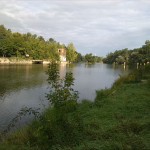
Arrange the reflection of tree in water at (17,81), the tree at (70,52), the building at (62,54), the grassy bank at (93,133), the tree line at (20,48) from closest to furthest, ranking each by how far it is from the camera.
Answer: the grassy bank at (93,133), the reflection of tree in water at (17,81), the tree line at (20,48), the building at (62,54), the tree at (70,52)

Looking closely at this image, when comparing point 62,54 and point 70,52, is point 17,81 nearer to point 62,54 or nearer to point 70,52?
point 62,54

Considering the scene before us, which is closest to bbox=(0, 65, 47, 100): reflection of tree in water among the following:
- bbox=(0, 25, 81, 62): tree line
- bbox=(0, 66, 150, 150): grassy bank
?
bbox=(0, 66, 150, 150): grassy bank

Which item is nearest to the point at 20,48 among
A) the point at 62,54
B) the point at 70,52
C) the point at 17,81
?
A: the point at 62,54

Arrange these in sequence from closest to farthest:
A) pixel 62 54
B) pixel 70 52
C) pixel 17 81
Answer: pixel 17 81 → pixel 62 54 → pixel 70 52

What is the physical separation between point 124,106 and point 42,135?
6.00 metres

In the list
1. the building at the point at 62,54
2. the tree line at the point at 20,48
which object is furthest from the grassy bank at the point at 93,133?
the building at the point at 62,54

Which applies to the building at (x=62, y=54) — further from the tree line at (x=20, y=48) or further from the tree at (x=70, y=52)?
the tree line at (x=20, y=48)

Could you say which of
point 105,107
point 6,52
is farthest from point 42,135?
point 6,52

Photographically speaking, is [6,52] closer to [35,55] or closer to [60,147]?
[35,55]

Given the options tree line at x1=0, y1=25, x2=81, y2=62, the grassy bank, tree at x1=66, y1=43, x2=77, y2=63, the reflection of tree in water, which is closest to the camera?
the grassy bank

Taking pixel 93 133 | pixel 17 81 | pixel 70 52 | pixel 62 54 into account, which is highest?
pixel 70 52

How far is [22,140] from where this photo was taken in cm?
1022

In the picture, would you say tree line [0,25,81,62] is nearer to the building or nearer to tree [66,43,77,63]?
the building

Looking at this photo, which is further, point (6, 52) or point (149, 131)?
point (6, 52)
